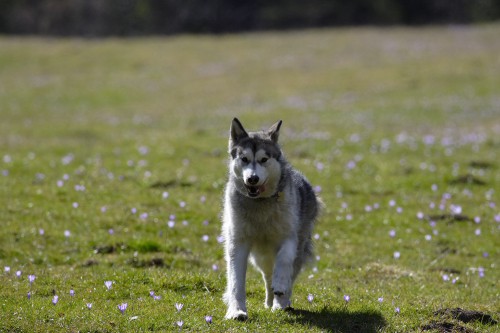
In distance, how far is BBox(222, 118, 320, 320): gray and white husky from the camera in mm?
8531

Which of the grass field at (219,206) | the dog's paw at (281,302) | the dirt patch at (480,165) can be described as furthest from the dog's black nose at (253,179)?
the dirt patch at (480,165)

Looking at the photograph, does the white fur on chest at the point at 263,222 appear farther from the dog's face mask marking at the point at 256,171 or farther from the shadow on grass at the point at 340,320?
the shadow on grass at the point at 340,320

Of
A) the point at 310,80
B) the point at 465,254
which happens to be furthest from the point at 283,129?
the point at 310,80

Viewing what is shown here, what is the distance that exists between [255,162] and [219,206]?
6.62m

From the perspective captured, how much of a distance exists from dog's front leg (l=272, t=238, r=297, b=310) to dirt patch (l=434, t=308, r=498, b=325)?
6.87ft

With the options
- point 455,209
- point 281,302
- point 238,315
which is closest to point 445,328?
point 281,302

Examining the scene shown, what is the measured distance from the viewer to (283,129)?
29469 millimetres

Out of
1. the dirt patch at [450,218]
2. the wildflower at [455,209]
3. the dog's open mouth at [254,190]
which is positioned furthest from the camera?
the wildflower at [455,209]

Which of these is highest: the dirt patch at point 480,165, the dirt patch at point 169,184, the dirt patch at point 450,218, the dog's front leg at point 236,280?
the dog's front leg at point 236,280

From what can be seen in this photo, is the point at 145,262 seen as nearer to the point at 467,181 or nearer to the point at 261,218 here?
the point at 261,218

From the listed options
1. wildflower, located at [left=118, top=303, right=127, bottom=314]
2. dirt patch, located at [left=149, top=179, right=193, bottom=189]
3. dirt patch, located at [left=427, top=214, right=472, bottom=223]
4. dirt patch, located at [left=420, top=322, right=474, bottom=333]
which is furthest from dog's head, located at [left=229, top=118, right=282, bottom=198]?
dirt patch, located at [left=149, top=179, right=193, bottom=189]

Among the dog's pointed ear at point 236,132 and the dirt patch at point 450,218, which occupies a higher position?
the dog's pointed ear at point 236,132

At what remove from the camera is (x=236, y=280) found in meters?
8.70

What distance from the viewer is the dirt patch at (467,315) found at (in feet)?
28.8
